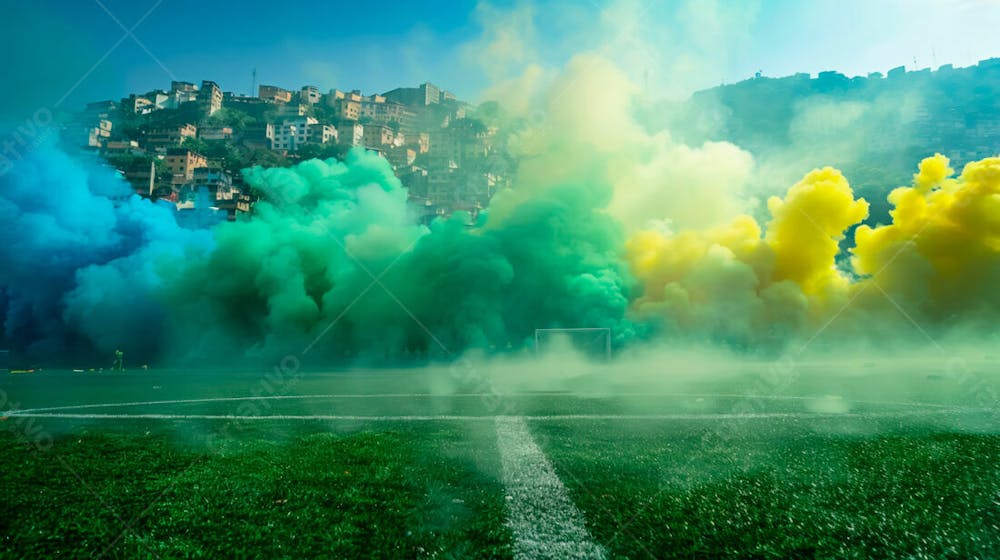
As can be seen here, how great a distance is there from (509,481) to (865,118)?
164 m

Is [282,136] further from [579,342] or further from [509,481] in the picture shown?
[509,481]

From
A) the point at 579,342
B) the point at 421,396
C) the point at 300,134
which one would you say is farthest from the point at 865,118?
the point at 421,396

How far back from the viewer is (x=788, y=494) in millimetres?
5180

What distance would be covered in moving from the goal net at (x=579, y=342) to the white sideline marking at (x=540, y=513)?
1586cm

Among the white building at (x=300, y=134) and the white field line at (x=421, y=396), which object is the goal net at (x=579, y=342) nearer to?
the white field line at (x=421, y=396)

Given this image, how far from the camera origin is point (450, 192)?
98250 millimetres

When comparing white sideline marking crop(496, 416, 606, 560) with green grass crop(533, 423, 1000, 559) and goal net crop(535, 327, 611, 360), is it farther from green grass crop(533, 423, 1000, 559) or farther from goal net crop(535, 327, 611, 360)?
goal net crop(535, 327, 611, 360)

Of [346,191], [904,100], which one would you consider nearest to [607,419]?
[346,191]

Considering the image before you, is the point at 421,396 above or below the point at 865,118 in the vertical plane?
below

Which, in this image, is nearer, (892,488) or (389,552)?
(389,552)

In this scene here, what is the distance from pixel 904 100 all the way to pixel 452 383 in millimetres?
174788

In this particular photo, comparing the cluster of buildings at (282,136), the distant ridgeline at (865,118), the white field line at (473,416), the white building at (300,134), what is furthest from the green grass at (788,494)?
the white building at (300,134)

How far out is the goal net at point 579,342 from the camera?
22859 millimetres

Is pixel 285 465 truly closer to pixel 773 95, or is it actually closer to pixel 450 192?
pixel 450 192
